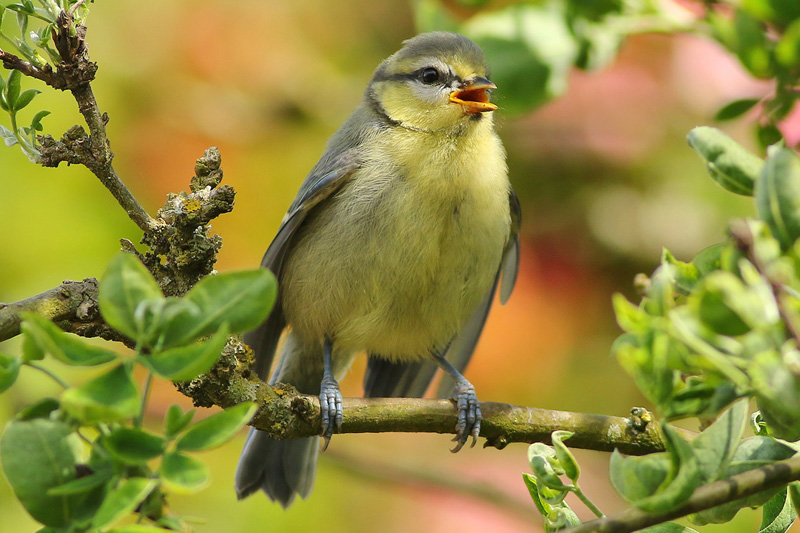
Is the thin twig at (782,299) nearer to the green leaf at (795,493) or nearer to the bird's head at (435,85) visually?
the green leaf at (795,493)

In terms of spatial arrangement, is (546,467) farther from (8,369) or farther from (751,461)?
(8,369)

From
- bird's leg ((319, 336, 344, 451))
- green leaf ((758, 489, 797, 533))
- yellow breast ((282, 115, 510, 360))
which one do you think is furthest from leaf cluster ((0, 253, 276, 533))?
yellow breast ((282, 115, 510, 360))

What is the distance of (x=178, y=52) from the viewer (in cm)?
371

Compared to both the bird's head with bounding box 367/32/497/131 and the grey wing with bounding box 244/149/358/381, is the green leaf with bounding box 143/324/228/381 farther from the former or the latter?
the bird's head with bounding box 367/32/497/131

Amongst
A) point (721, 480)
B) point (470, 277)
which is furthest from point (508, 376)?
point (721, 480)

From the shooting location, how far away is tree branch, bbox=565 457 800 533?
3.09 ft

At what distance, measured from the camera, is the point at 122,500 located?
0.78m

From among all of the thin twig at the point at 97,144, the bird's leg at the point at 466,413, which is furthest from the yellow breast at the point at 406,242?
the thin twig at the point at 97,144

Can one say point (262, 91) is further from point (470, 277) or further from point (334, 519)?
point (334, 519)

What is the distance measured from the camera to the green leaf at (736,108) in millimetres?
1603

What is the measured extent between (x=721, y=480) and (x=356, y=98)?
313 cm

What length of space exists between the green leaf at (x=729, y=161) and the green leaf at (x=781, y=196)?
72mm

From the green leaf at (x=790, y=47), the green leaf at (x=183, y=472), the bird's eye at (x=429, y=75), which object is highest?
the bird's eye at (x=429, y=75)

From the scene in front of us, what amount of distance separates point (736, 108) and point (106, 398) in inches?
52.8
